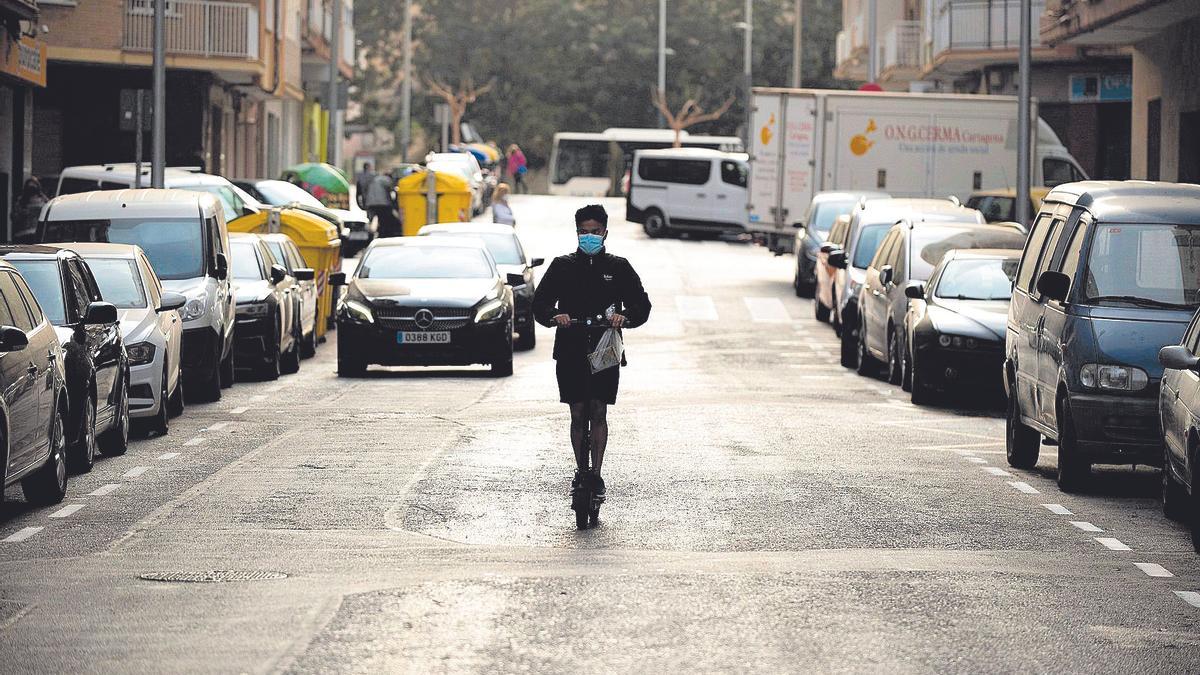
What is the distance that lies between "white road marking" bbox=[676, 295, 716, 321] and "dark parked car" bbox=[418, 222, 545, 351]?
3.83 meters

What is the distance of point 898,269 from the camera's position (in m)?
23.6

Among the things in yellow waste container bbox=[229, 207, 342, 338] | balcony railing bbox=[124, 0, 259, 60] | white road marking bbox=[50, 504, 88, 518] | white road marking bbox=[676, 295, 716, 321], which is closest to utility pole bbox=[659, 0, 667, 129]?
balcony railing bbox=[124, 0, 259, 60]

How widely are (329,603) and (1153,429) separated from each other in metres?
6.16

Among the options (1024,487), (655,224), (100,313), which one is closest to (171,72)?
(655,224)

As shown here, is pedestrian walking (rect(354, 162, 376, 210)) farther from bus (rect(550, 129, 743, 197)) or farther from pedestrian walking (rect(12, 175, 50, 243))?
bus (rect(550, 129, 743, 197))

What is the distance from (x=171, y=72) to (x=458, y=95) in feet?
141

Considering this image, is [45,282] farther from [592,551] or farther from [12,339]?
[592,551]

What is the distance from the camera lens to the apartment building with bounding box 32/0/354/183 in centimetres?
4294

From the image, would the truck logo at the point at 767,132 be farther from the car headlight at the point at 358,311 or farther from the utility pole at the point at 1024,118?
the car headlight at the point at 358,311

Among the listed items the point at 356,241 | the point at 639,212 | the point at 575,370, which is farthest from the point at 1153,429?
the point at 639,212

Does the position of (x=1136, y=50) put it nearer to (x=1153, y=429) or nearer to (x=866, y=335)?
(x=866, y=335)

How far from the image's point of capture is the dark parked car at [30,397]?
1152 cm

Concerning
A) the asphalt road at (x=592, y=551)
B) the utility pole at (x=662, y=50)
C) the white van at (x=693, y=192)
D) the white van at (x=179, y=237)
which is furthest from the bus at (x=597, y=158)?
the asphalt road at (x=592, y=551)

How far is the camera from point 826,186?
3956cm
